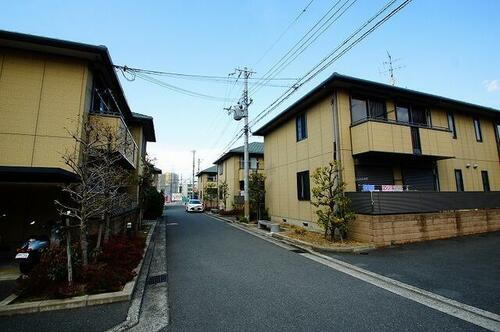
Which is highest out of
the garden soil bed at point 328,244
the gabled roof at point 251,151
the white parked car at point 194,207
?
the gabled roof at point 251,151

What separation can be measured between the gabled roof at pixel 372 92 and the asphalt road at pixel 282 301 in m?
7.40

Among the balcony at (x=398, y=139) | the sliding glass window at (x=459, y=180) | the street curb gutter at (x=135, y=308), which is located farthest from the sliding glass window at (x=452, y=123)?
the street curb gutter at (x=135, y=308)

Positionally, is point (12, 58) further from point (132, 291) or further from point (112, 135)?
point (132, 291)

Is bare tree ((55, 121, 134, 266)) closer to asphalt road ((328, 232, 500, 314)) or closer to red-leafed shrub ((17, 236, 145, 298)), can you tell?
red-leafed shrub ((17, 236, 145, 298))

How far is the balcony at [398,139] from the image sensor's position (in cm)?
1018

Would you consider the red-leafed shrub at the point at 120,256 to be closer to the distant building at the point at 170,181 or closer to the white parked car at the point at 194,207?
the white parked car at the point at 194,207

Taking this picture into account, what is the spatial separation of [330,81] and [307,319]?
30.2 ft

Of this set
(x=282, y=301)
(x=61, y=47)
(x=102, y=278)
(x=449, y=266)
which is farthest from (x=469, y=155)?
(x=61, y=47)

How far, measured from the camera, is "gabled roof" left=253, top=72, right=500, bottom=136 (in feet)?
34.9

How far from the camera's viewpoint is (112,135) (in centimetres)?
825

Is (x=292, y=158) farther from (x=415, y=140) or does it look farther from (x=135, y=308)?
(x=135, y=308)

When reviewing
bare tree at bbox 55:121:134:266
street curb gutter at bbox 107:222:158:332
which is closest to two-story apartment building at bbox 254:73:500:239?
street curb gutter at bbox 107:222:158:332

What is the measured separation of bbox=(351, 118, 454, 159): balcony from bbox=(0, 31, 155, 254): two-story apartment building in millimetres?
9870

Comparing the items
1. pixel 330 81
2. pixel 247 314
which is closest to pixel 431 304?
pixel 247 314
